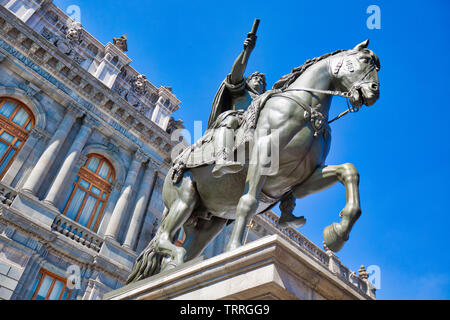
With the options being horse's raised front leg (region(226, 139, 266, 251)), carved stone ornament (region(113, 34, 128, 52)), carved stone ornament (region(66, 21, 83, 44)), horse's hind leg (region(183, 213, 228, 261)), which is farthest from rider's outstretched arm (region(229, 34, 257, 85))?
carved stone ornament (region(113, 34, 128, 52))

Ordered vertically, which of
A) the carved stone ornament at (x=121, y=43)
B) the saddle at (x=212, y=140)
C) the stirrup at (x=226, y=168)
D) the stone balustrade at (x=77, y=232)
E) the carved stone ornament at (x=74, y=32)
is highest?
the carved stone ornament at (x=121, y=43)

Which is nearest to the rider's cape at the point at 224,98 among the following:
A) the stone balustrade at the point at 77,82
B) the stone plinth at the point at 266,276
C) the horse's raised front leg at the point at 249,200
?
the horse's raised front leg at the point at 249,200

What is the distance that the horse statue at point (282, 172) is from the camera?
12.1 ft

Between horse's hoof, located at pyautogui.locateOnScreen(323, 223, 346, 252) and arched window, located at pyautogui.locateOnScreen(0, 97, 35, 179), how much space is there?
13231mm

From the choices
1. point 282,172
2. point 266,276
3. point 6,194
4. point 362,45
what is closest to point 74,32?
point 6,194

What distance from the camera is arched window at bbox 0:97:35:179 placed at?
13.6 meters

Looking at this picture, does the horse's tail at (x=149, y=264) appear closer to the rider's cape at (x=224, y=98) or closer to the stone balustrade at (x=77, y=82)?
the rider's cape at (x=224, y=98)

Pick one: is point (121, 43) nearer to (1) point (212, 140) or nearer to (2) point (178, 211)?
(1) point (212, 140)

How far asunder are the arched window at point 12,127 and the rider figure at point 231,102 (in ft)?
37.2

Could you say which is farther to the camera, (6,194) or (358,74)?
(6,194)

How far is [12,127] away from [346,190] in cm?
1415

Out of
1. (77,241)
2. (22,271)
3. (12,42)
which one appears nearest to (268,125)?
(22,271)

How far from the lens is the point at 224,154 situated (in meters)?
4.12

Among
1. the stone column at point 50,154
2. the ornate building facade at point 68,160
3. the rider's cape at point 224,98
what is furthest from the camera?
the stone column at point 50,154
